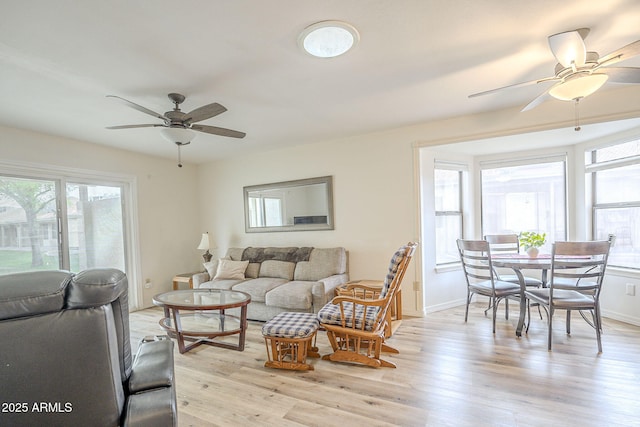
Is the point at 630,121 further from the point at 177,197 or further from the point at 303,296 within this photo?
the point at 177,197

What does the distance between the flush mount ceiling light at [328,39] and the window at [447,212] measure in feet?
8.69

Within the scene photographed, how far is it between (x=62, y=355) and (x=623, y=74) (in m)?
3.15

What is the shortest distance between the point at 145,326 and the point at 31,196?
6.78 feet

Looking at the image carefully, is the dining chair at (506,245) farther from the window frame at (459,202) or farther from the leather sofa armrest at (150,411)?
the leather sofa armrest at (150,411)

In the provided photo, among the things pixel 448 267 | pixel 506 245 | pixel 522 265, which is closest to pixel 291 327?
pixel 522 265

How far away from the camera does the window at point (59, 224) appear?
3.38 m

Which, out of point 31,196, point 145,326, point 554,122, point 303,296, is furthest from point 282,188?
point 554,122

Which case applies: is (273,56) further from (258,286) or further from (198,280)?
(198,280)

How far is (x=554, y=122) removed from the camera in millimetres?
3037

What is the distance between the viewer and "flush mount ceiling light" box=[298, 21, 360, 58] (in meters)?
1.75

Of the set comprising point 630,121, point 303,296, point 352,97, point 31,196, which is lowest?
point 303,296

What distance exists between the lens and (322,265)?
398cm

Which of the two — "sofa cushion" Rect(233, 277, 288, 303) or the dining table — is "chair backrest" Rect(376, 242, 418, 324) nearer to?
the dining table

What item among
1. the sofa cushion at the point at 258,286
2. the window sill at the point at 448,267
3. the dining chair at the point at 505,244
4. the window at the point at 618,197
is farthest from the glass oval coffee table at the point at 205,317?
the window at the point at 618,197
